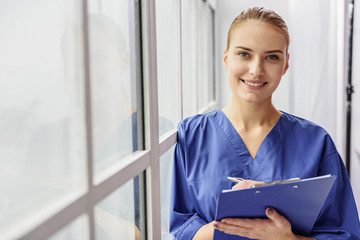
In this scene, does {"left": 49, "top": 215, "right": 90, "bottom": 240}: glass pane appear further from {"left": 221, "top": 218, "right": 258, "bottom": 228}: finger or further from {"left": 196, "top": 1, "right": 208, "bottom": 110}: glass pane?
{"left": 196, "top": 1, "right": 208, "bottom": 110}: glass pane

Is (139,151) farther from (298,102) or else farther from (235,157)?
(298,102)

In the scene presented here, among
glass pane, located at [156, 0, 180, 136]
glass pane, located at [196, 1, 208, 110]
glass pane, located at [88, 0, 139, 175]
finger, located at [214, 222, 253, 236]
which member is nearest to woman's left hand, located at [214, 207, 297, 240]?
finger, located at [214, 222, 253, 236]

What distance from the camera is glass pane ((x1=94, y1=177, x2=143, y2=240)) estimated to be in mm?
667

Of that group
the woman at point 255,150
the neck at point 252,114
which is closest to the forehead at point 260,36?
the woman at point 255,150

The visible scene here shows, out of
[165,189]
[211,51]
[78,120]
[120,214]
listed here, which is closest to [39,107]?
[78,120]

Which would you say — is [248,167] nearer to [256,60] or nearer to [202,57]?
[256,60]

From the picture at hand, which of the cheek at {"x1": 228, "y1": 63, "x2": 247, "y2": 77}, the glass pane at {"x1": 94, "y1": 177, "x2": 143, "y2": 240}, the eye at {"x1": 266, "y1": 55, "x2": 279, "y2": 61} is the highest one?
the eye at {"x1": 266, "y1": 55, "x2": 279, "y2": 61}

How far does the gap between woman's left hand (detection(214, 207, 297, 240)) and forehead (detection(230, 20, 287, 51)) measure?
41 cm

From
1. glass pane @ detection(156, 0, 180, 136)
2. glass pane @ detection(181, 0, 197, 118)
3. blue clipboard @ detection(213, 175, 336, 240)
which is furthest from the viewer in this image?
glass pane @ detection(181, 0, 197, 118)

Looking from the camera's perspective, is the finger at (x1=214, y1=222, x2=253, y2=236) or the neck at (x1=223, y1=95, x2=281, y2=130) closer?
the finger at (x1=214, y1=222, x2=253, y2=236)

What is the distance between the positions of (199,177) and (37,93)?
0.62 meters

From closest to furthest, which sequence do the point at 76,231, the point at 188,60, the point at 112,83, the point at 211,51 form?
the point at 76,231, the point at 112,83, the point at 188,60, the point at 211,51

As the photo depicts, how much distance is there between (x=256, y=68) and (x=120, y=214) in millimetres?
479

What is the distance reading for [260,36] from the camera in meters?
0.98
